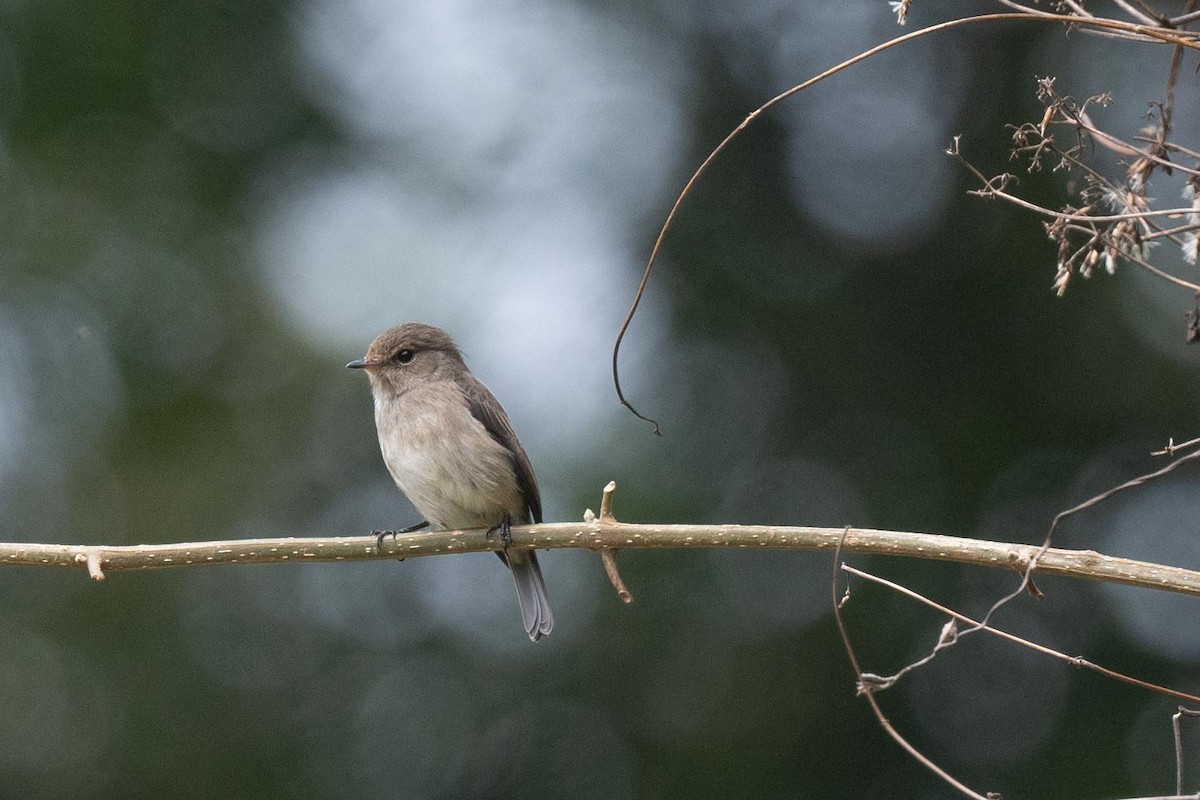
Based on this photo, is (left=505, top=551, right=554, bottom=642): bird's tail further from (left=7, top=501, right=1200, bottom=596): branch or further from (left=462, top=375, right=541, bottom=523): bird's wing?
(left=7, top=501, right=1200, bottom=596): branch

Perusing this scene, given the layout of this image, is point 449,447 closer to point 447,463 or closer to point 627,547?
point 447,463

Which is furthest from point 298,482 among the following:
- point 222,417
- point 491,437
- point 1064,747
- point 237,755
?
point 1064,747

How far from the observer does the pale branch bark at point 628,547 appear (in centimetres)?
315

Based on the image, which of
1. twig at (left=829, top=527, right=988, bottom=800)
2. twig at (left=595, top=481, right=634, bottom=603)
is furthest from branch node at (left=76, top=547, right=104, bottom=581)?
twig at (left=829, top=527, right=988, bottom=800)

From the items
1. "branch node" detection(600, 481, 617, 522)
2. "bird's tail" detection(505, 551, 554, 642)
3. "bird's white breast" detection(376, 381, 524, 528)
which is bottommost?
"bird's tail" detection(505, 551, 554, 642)

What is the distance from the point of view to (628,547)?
A: 3.95m

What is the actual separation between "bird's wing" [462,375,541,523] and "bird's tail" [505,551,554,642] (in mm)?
192

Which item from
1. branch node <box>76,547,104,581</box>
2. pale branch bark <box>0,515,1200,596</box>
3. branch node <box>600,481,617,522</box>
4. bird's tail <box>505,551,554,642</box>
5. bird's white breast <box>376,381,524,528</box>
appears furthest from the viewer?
bird's tail <box>505,551,554,642</box>

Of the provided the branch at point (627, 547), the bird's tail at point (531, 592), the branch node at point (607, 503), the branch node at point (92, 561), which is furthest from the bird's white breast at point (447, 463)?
the branch node at point (92, 561)

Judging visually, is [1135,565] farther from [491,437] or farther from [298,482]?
[298,482]

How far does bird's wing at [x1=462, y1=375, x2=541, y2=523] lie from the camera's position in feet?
20.4

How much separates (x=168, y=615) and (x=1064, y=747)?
21.6 ft

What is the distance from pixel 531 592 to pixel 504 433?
0.75m

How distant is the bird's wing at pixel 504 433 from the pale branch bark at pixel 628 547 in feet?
5.53
